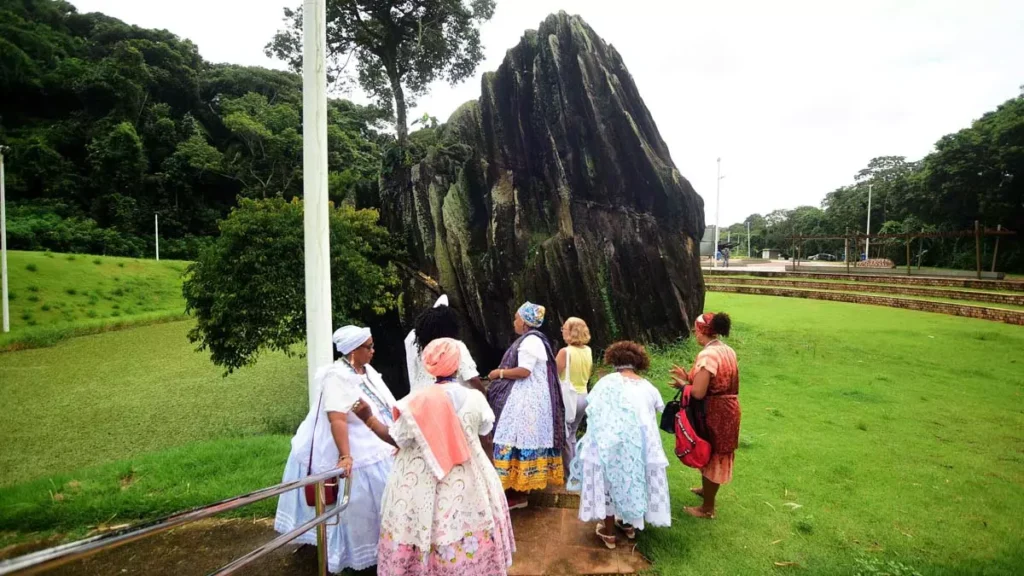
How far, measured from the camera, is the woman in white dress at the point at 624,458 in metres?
3.09

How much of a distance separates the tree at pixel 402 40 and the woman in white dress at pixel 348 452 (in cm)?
1336

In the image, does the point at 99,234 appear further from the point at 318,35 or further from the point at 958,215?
the point at 958,215


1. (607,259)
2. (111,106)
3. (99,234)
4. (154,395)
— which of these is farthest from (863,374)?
(111,106)

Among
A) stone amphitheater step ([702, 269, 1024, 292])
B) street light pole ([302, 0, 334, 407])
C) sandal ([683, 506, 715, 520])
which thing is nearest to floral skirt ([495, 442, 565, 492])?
sandal ([683, 506, 715, 520])

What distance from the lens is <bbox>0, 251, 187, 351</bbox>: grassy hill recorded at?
15195 mm

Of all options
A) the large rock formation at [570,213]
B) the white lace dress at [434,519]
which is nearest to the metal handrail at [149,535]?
the white lace dress at [434,519]

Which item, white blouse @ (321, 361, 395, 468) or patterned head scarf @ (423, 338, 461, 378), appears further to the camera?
white blouse @ (321, 361, 395, 468)

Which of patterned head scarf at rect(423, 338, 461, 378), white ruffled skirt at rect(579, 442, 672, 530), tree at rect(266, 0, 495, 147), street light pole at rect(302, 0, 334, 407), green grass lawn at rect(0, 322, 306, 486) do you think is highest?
tree at rect(266, 0, 495, 147)

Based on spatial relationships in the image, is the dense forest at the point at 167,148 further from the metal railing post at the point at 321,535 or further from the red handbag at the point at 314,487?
the metal railing post at the point at 321,535

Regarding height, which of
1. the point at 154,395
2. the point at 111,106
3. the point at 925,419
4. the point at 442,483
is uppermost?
the point at 111,106

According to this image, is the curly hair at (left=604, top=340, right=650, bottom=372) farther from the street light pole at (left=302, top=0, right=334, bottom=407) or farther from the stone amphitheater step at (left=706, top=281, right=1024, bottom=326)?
the stone amphitheater step at (left=706, top=281, right=1024, bottom=326)

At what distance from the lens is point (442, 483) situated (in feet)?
7.55

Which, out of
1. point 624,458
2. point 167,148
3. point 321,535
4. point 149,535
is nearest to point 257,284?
point 321,535

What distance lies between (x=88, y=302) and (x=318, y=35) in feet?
63.4
